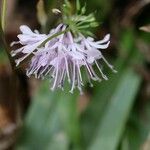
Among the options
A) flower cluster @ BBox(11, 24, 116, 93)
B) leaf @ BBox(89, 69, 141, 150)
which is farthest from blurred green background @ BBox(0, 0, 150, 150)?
flower cluster @ BBox(11, 24, 116, 93)

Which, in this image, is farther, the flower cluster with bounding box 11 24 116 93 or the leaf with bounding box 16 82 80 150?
the leaf with bounding box 16 82 80 150

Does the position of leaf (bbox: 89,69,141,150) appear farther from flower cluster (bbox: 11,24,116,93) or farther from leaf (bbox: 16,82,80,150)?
flower cluster (bbox: 11,24,116,93)

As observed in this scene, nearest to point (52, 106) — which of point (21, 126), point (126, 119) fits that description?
point (21, 126)

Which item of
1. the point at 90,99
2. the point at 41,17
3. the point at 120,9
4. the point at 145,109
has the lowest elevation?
the point at 145,109

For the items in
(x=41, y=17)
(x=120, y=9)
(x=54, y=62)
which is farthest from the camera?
(x=120, y=9)

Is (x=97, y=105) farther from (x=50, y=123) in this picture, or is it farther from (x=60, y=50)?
(x=60, y=50)

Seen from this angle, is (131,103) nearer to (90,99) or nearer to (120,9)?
(90,99)

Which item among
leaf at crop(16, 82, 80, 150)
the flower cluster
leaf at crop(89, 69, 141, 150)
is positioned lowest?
leaf at crop(89, 69, 141, 150)
